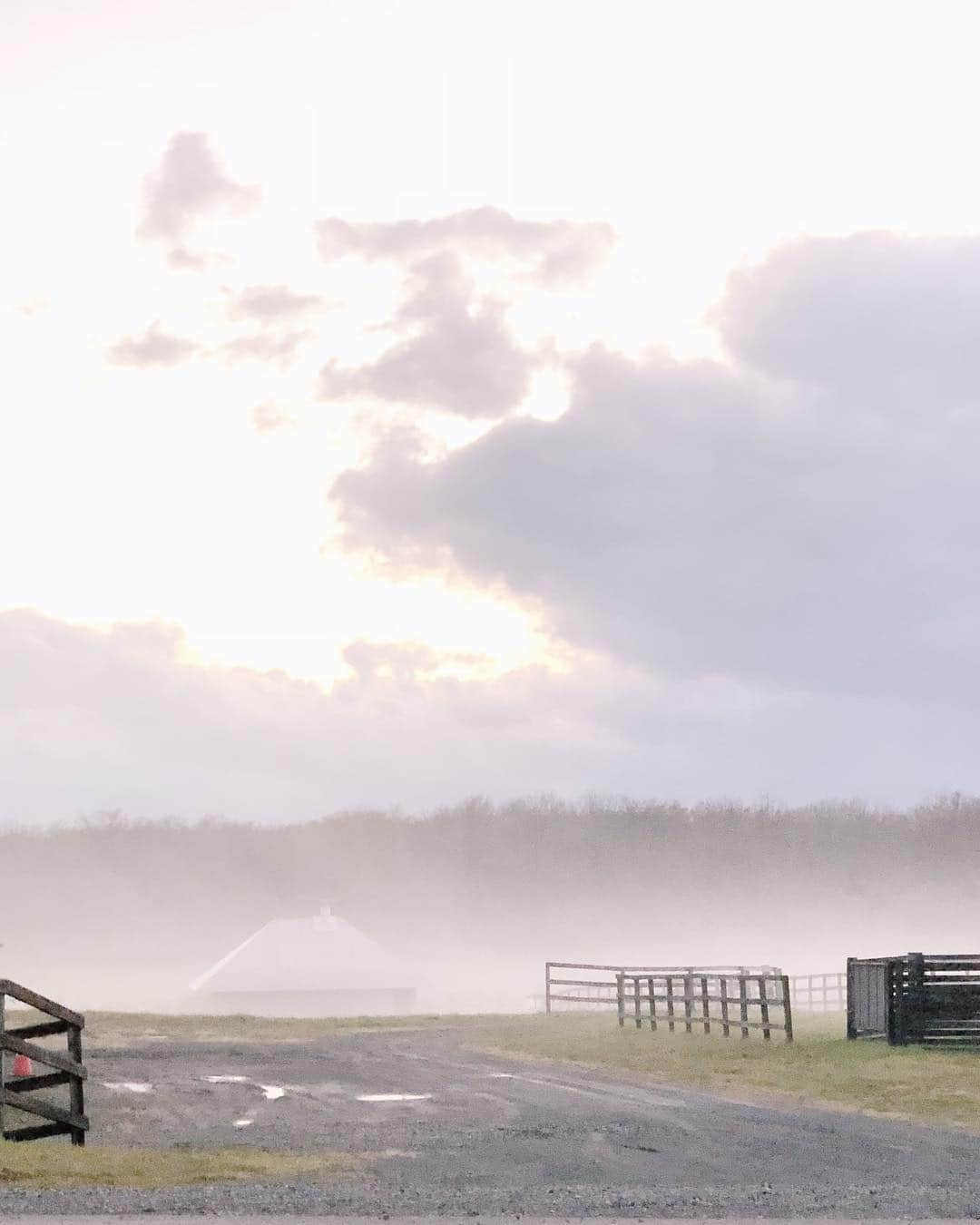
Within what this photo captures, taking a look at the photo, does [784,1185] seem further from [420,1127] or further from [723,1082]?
[723,1082]

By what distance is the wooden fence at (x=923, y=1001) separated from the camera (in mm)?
32625

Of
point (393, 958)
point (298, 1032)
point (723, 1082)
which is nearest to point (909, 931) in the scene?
point (393, 958)

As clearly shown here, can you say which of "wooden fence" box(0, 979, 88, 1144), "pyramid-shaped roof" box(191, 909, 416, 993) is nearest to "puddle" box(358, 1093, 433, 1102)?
"wooden fence" box(0, 979, 88, 1144)

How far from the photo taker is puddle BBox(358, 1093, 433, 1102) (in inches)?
975

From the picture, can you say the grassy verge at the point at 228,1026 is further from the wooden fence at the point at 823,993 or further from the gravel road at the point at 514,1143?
the wooden fence at the point at 823,993

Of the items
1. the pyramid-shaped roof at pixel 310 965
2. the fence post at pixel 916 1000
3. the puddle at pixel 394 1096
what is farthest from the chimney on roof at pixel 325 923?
the puddle at pixel 394 1096

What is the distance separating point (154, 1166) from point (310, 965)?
8683cm

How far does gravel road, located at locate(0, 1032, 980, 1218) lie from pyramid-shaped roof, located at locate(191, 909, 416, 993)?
67831mm

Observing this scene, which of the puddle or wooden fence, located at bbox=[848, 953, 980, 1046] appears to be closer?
the puddle

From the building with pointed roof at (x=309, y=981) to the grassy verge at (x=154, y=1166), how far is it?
8078cm

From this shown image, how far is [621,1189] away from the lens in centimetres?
1431

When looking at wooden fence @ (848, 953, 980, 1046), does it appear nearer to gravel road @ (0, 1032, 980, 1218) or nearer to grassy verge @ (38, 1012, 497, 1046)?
gravel road @ (0, 1032, 980, 1218)

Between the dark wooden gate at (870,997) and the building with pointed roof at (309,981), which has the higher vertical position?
the dark wooden gate at (870,997)

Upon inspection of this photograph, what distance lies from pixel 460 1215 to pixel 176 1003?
101 metres
